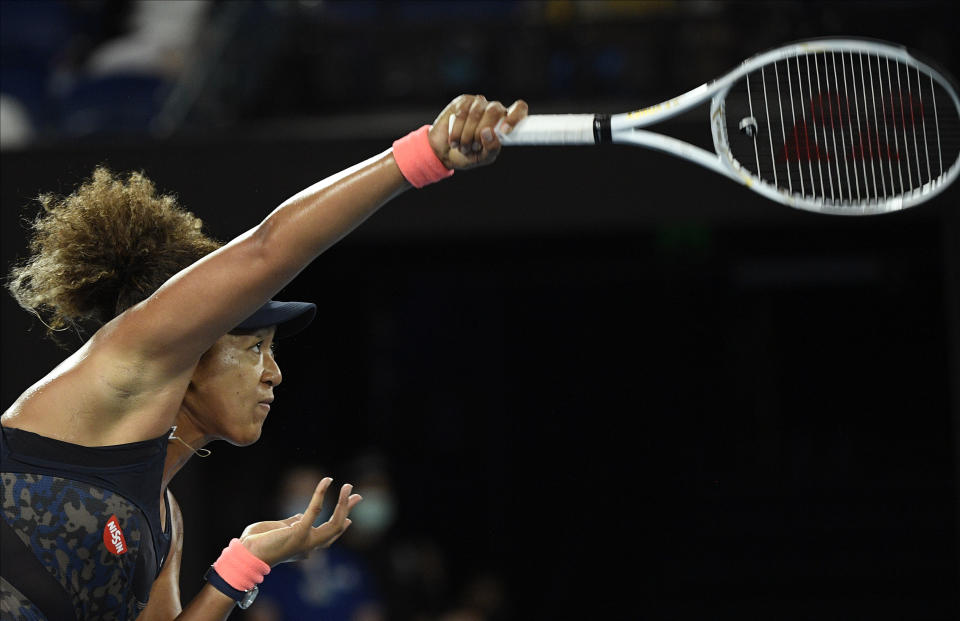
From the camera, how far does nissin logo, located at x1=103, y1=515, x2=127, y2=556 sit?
1606 mm

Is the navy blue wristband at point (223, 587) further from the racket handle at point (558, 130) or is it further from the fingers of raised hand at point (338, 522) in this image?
the racket handle at point (558, 130)

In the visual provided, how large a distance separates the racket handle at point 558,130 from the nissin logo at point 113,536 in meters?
0.74

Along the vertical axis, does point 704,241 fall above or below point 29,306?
below

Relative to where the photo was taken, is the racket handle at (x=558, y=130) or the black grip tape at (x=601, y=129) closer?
the racket handle at (x=558, y=130)

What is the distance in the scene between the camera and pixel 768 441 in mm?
6301

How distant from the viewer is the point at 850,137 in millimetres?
2621

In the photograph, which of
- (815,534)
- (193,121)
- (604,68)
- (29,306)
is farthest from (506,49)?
(29,306)

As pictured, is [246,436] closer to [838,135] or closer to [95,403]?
[95,403]

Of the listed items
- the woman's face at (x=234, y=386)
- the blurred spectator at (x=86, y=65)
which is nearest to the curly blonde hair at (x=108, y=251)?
the woman's face at (x=234, y=386)

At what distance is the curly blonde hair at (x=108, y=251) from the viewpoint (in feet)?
5.84

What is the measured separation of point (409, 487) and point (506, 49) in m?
2.41

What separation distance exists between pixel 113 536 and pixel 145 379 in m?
0.23

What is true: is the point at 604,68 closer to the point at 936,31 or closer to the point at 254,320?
the point at 936,31

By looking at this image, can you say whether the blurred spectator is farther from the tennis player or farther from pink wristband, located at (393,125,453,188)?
pink wristband, located at (393,125,453,188)
